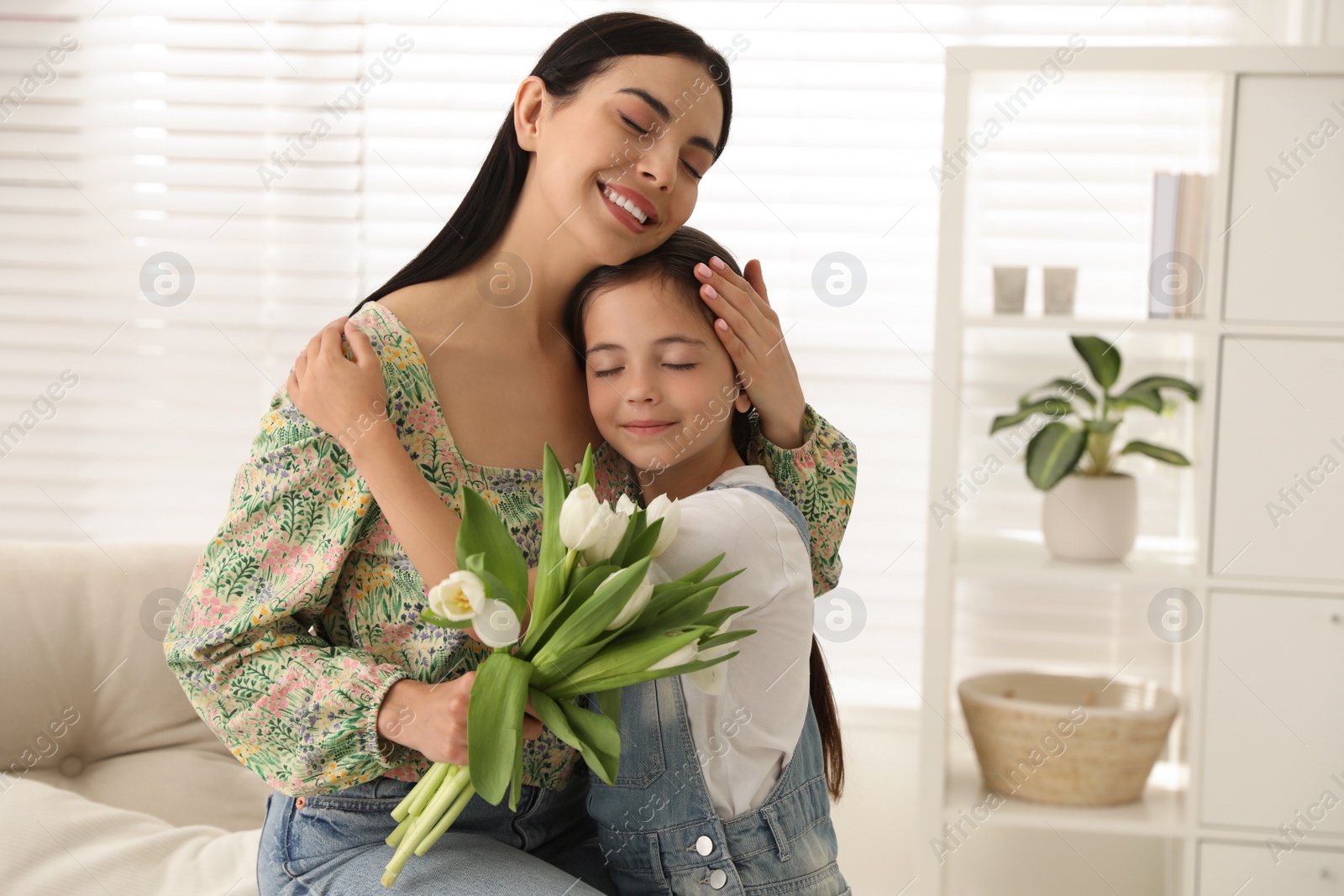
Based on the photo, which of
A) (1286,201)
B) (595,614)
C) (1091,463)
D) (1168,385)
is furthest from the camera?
(1091,463)

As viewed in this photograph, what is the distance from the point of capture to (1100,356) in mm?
2332

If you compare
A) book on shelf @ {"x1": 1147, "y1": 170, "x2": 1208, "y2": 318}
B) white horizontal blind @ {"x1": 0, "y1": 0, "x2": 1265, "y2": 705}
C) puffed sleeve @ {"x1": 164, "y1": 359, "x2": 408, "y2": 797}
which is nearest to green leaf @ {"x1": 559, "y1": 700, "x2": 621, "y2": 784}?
puffed sleeve @ {"x1": 164, "y1": 359, "x2": 408, "y2": 797}

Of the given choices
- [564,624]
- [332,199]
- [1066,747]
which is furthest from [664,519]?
[332,199]

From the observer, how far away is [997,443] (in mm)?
2645

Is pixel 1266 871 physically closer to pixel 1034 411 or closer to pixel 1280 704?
pixel 1280 704

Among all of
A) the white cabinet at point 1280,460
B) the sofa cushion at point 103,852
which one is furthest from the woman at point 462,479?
the white cabinet at point 1280,460

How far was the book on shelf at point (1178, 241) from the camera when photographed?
2270 millimetres

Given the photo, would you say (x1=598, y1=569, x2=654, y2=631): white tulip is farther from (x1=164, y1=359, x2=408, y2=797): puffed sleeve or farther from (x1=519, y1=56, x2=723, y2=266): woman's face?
(x1=519, y1=56, x2=723, y2=266): woman's face

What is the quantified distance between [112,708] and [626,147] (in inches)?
52.3

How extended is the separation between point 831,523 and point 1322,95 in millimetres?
1592

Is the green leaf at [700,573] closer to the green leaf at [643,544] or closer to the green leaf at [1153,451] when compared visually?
the green leaf at [643,544]

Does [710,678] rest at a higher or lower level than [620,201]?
lower

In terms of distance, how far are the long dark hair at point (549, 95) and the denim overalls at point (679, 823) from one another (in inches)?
21.6

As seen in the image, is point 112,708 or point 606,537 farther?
point 112,708
